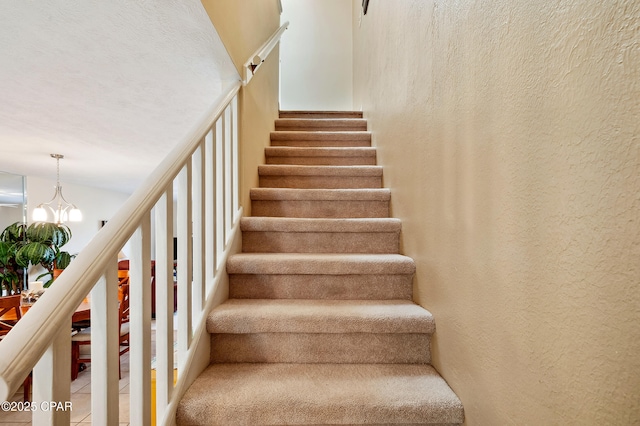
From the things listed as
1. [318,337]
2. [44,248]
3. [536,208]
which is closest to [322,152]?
[318,337]

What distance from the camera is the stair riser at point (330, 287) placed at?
4.91ft

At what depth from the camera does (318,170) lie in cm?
224

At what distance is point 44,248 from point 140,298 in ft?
15.2

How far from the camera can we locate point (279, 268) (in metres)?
1.49

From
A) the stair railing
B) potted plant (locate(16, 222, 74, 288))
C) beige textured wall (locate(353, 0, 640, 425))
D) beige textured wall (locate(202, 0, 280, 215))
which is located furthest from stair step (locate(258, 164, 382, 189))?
potted plant (locate(16, 222, 74, 288))

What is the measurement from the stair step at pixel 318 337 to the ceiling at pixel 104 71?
112 centimetres

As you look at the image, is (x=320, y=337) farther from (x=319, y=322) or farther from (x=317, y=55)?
(x=317, y=55)

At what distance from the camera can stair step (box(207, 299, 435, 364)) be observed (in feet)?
4.09

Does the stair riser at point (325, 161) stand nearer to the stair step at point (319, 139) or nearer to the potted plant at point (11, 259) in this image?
the stair step at point (319, 139)

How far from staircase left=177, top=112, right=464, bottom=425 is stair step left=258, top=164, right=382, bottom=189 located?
0.58m

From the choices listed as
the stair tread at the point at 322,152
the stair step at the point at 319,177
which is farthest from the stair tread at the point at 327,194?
the stair tread at the point at 322,152

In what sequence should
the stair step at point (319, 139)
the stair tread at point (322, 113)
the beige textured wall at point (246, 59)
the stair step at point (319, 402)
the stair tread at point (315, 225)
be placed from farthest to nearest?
the stair tread at point (322, 113) → the stair step at point (319, 139) → the stair tread at point (315, 225) → the beige textured wall at point (246, 59) → the stair step at point (319, 402)

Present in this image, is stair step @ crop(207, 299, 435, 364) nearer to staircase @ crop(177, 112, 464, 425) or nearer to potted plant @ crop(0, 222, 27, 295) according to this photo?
staircase @ crop(177, 112, 464, 425)

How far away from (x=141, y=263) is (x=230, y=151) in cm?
90
